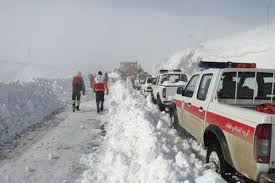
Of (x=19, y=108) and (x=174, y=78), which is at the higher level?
(x=174, y=78)

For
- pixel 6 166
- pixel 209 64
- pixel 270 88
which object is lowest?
pixel 6 166

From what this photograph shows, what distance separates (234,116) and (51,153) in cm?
453

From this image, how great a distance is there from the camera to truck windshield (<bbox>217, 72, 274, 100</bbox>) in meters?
6.74

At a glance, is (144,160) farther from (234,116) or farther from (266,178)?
(266,178)

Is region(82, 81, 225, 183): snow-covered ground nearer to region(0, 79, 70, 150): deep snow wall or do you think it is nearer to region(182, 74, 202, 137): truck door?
region(182, 74, 202, 137): truck door

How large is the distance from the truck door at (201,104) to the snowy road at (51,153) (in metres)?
2.46

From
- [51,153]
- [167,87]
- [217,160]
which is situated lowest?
[51,153]

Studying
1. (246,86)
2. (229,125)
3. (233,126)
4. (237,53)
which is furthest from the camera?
(237,53)

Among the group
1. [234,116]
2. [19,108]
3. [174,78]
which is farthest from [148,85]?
[234,116]

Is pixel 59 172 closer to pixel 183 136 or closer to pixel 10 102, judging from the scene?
pixel 183 136

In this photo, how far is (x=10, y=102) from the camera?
583 inches

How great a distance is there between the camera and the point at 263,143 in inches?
178

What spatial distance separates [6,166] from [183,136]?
4.80m

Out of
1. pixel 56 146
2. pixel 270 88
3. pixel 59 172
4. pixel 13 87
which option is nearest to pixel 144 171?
pixel 59 172
